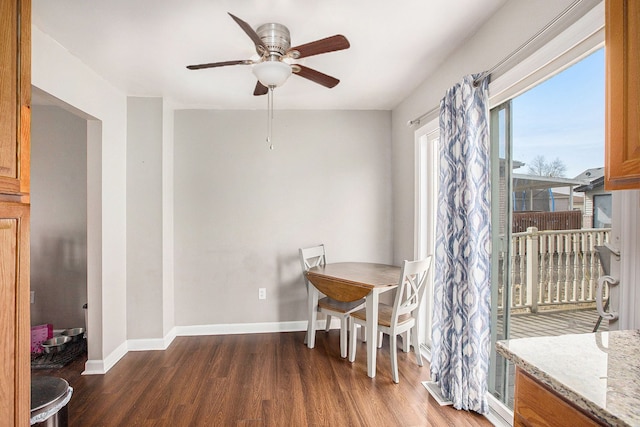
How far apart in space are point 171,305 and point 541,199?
3.24 m

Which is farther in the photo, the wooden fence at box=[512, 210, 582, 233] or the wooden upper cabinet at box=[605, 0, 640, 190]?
the wooden fence at box=[512, 210, 582, 233]

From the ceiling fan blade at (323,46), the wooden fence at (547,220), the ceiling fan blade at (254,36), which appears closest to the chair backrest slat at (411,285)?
the wooden fence at (547,220)

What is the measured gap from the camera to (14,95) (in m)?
1.03

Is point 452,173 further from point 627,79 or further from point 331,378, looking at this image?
point 331,378

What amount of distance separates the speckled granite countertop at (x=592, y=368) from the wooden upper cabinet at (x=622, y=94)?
47 centimetres

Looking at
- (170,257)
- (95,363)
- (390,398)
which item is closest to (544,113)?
(390,398)

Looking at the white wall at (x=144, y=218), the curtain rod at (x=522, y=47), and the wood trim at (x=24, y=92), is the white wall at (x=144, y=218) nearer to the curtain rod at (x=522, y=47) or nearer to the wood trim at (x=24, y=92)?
the wood trim at (x=24, y=92)

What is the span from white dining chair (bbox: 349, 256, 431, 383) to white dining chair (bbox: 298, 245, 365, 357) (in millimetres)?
82

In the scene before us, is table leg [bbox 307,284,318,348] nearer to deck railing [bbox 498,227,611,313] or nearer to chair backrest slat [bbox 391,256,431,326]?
chair backrest slat [bbox 391,256,431,326]

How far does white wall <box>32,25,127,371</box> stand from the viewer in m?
2.31

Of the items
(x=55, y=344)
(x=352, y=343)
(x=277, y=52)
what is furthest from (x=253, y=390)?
(x=277, y=52)

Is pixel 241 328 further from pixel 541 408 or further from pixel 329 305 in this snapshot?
pixel 541 408

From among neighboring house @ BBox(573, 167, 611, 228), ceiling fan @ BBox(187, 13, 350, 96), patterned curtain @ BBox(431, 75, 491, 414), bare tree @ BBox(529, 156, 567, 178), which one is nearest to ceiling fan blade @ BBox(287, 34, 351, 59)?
ceiling fan @ BBox(187, 13, 350, 96)

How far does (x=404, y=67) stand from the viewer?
246cm
